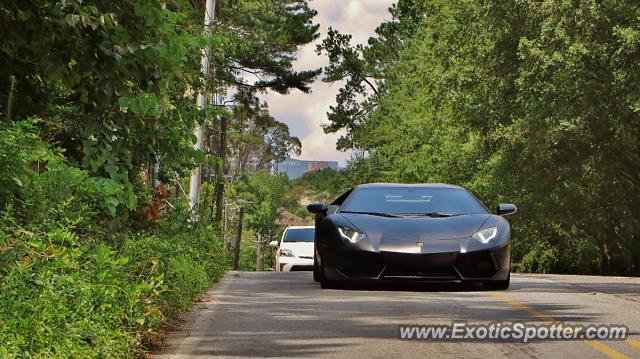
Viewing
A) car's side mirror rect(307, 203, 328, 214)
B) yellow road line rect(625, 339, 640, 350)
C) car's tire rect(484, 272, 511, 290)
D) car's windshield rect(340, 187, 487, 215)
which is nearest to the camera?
yellow road line rect(625, 339, 640, 350)

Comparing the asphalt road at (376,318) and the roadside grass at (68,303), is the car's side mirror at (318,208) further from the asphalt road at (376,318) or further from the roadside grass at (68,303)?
the roadside grass at (68,303)

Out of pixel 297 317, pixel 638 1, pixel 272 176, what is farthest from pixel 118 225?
pixel 272 176

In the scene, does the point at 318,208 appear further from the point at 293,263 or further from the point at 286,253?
the point at 286,253

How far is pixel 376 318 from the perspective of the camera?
39.9 ft

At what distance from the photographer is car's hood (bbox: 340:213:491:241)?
43.2 ft

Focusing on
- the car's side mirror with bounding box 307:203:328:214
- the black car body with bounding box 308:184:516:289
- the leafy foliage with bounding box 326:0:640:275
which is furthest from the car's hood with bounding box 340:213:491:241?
the leafy foliage with bounding box 326:0:640:275

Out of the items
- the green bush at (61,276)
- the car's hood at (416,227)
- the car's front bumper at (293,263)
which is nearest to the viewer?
the green bush at (61,276)

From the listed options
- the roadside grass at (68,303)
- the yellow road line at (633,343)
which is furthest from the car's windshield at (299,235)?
the yellow road line at (633,343)

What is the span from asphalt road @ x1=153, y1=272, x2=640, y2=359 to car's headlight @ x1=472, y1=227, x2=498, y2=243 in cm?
61

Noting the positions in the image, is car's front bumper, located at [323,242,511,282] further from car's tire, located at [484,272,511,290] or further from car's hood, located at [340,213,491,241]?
car's tire, located at [484,272,511,290]

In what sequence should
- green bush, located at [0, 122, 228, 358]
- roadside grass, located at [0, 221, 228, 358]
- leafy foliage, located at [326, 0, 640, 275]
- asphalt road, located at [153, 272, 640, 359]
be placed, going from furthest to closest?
leafy foliage, located at [326, 0, 640, 275]
asphalt road, located at [153, 272, 640, 359]
green bush, located at [0, 122, 228, 358]
roadside grass, located at [0, 221, 228, 358]

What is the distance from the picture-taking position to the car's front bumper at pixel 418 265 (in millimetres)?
12984

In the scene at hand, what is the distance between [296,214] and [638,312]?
606ft

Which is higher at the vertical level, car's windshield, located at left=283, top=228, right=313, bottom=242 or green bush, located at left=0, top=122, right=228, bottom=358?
car's windshield, located at left=283, top=228, right=313, bottom=242
